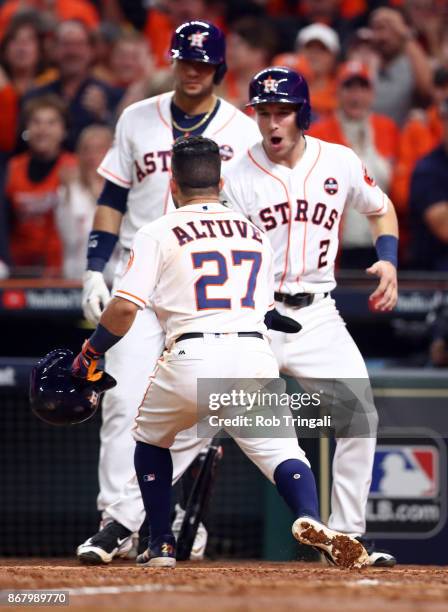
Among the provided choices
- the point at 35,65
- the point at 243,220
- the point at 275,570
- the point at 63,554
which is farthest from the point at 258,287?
the point at 35,65

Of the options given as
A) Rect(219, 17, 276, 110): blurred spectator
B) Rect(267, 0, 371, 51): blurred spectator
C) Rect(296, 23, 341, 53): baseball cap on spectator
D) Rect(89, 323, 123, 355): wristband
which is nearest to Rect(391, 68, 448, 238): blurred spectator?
Rect(296, 23, 341, 53): baseball cap on spectator

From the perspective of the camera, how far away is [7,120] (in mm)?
8602

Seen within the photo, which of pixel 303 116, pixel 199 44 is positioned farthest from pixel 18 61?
pixel 303 116

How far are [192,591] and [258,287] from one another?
1.32 m

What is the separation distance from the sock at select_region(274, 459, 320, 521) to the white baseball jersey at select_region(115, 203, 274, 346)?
53 cm

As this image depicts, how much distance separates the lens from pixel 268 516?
6430mm

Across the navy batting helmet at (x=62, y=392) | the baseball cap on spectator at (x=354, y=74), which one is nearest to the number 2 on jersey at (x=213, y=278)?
the navy batting helmet at (x=62, y=392)

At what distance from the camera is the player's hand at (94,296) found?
5398mm

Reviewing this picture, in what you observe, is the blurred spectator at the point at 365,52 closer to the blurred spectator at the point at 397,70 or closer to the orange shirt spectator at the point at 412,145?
the blurred spectator at the point at 397,70

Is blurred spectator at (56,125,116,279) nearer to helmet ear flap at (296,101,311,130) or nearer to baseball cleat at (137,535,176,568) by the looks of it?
helmet ear flap at (296,101,311,130)

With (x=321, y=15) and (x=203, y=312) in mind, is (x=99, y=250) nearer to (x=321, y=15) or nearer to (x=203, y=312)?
(x=203, y=312)

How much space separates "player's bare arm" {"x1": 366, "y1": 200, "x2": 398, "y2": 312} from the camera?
5.03 meters

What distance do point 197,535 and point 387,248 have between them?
64.3 inches

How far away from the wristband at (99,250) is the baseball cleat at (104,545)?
1.17m
